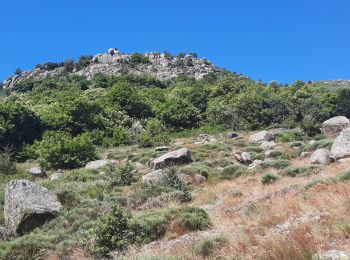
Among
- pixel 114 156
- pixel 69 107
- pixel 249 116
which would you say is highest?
pixel 69 107

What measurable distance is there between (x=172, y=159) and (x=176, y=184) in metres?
6.76

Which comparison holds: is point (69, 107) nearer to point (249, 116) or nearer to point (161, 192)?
point (249, 116)

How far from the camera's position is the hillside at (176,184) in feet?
26.4

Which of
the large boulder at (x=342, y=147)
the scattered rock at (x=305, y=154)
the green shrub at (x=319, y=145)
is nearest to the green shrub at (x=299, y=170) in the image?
the large boulder at (x=342, y=147)

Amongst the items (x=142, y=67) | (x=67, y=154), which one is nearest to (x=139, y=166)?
(x=67, y=154)

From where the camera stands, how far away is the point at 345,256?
5117 mm

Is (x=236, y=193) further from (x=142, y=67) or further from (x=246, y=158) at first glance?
(x=142, y=67)

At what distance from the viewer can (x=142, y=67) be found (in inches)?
3632

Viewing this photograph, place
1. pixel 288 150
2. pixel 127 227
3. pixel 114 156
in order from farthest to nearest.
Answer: pixel 114 156
pixel 288 150
pixel 127 227

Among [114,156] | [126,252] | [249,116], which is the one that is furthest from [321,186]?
[249,116]

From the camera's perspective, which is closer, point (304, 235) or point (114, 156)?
point (304, 235)

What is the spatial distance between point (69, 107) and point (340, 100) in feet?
113

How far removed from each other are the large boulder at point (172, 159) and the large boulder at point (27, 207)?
9.35 m

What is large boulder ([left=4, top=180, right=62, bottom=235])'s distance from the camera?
43.6 ft
